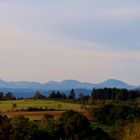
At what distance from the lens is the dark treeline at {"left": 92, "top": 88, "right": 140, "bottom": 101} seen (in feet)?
496

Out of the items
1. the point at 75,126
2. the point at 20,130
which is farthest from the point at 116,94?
the point at 20,130

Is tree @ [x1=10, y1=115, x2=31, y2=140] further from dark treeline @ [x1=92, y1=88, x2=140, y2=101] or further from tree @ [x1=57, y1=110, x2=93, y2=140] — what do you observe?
dark treeline @ [x1=92, y1=88, x2=140, y2=101]

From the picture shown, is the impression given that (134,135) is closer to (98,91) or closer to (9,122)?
Result: (9,122)

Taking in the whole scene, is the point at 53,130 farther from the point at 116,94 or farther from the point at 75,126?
the point at 116,94

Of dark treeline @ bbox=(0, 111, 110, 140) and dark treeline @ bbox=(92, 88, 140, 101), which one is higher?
dark treeline @ bbox=(92, 88, 140, 101)

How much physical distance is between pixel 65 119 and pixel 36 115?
2311 centimetres

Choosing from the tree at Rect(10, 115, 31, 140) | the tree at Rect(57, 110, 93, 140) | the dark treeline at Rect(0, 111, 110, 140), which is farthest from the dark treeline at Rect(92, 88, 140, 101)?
the tree at Rect(10, 115, 31, 140)

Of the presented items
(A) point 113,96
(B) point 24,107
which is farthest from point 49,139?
(A) point 113,96

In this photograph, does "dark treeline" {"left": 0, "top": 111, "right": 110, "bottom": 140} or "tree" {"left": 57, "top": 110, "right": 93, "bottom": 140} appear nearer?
"dark treeline" {"left": 0, "top": 111, "right": 110, "bottom": 140}

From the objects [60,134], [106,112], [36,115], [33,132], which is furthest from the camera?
[106,112]

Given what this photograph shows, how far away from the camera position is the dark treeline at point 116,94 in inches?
5955

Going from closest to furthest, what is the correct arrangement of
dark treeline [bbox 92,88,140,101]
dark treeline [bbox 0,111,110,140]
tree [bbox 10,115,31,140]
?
tree [bbox 10,115,31,140] → dark treeline [bbox 0,111,110,140] → dark treeline [bbox 92,88,140,101]

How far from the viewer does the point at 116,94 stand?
157m

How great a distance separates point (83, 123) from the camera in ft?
193
